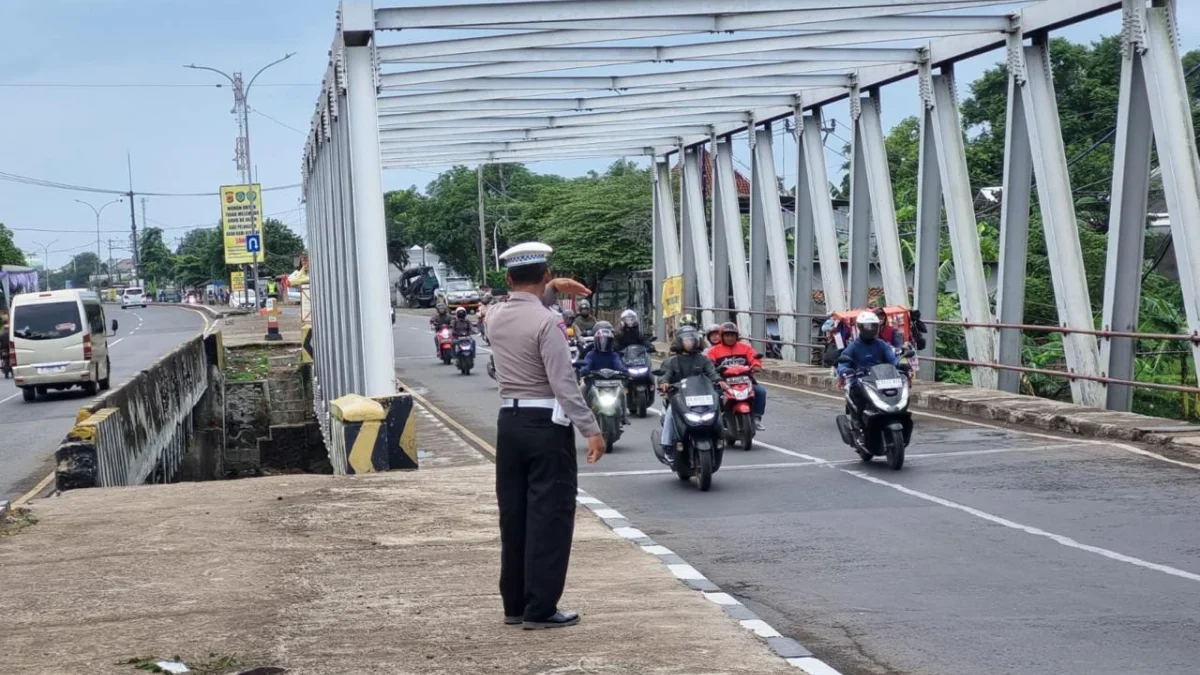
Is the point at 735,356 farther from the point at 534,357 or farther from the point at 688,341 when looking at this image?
the point at 534,357

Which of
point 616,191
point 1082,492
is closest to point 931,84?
point 1082,492

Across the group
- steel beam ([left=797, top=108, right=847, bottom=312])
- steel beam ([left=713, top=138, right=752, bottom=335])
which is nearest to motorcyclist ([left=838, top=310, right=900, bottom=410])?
steel beam ([left=797, top=108, right=847, bottom=312])

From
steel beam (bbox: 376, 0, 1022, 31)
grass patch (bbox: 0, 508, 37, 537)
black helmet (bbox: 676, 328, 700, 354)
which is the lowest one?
grass patch (bbox: 0, 508, 37, 537)

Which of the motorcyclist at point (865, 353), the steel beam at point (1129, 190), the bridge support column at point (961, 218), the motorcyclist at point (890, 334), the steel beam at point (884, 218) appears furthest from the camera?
the steel beam at point (884, 218)

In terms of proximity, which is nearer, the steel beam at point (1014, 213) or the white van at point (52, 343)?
the steel beam at point (1014, 213)

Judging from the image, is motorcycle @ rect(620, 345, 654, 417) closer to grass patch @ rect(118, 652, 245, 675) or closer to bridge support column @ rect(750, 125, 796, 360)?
bridge support column @ rect(750, 125, 796, 360)

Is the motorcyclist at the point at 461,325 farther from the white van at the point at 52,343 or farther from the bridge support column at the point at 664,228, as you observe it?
the white van at the point at 52,343

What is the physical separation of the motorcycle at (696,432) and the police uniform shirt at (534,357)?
5931 mm

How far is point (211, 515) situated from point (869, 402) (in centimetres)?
598

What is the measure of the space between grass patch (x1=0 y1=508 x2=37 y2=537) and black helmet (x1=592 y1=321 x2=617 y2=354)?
730 centimetres

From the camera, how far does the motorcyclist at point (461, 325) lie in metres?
32.6

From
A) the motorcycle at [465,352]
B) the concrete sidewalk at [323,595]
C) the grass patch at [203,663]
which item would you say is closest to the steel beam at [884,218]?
the motorcycle at [465,352]

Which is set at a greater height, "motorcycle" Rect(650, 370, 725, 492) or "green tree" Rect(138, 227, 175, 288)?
"green tree" Rect(138, 227, 175, 288)

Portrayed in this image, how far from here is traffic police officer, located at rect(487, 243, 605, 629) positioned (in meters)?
6.90
